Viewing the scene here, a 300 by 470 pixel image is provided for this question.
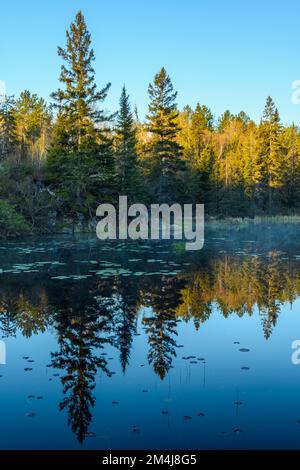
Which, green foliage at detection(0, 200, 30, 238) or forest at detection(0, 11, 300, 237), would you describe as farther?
forest at detection(0, 11, 300, 237)

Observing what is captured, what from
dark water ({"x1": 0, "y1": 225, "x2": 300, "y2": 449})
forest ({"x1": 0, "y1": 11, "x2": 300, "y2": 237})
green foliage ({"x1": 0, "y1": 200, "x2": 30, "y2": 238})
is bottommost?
dark water ({"x1": 0, "y1": 225, "x2": 300, "y2": 449})

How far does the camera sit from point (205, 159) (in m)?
45.9

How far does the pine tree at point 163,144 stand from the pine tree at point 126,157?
444 cm

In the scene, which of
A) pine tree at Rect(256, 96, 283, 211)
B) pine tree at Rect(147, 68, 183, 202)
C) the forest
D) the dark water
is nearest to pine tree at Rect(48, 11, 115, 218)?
the forest

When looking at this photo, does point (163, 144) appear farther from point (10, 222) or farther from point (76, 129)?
point (10, 222)

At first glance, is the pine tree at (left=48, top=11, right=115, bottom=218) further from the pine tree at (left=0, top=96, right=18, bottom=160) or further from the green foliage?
the pine tree at (left=0, top=96, right=18, bottom=160)

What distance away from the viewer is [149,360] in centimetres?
638

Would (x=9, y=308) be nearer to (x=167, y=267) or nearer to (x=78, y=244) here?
(x=167, y=267)

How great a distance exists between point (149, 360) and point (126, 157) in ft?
94.5

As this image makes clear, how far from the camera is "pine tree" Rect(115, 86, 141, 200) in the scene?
3348 cm

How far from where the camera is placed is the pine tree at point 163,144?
3884 cm

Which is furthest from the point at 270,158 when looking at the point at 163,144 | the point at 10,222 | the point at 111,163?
the point at 10,222

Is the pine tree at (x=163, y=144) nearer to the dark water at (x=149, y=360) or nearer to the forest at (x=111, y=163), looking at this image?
the forest at (x=111, y=163)

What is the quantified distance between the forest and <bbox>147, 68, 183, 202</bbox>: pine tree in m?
0.10
